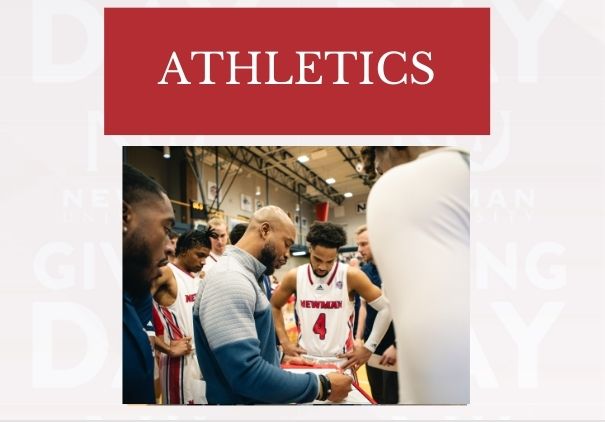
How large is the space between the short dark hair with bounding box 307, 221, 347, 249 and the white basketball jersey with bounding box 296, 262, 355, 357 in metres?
0.16

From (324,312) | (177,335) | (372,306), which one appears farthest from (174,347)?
(372,306)

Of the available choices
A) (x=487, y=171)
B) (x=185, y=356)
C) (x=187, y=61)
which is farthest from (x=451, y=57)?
(x=185, y=356)

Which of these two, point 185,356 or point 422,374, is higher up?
point 422,374

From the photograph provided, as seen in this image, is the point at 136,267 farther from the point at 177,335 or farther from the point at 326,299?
the point at 326,299

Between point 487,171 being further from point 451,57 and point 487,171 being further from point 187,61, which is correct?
point 187,61

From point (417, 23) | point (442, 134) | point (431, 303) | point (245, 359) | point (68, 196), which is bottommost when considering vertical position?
point (245, 359)

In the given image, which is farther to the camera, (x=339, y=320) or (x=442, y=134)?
(x=339, y=320)

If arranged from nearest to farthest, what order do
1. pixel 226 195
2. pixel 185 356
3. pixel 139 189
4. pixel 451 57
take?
pixel 139 189
pixel 451 57
pixel 185 356
pixel 226 195

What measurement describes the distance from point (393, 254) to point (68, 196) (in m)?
1.49

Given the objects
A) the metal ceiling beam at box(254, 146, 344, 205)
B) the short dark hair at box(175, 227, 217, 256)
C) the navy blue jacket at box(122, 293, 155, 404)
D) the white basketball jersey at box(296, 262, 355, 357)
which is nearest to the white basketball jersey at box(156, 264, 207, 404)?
the short dark hair at box(175, 227, 217, 256)

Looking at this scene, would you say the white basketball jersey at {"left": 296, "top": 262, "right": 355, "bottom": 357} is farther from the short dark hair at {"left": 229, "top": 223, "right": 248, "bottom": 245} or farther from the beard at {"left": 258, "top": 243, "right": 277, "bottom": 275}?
the beard at {"left": 258, "top": 243, "right": 277, "bottom": 275}

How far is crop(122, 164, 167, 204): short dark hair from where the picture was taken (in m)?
1.43

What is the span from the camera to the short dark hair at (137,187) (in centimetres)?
143

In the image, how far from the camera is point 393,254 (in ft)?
2.58
